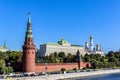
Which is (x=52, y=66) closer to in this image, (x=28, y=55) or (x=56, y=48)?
(x=28, y=55)

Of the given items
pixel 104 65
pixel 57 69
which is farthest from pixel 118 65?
pixel 57 69

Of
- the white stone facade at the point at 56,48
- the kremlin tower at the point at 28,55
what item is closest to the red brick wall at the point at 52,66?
the kremlin tower at the point at 28,55

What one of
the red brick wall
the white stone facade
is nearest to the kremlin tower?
the red brick wall

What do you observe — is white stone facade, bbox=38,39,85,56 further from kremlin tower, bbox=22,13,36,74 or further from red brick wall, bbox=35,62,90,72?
kremlin tower, bbox=22,13,36,74

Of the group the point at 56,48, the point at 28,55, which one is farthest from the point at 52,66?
the point at 56,48

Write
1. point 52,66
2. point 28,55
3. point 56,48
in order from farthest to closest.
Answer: point 56,48, point 52,66, point 28,55

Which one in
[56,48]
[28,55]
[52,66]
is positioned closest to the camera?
[28,55]

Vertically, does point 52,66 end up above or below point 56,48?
below

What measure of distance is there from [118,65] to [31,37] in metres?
61.4

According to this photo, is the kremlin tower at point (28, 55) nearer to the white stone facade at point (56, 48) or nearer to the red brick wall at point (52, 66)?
the red brick wall at point (52, 66)

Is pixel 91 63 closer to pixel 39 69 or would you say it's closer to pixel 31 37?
pixel 39 69

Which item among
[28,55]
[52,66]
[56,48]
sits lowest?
[52,66]

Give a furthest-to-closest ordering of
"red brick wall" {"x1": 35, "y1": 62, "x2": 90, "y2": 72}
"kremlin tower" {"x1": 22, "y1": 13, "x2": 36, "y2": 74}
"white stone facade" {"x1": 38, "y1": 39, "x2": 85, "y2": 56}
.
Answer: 1. "white stone facade" {"x1": 38, "y1": 39, "x2": 85, "y2": 56}
2. "red brick wall" {"x1": 35, "y1": 62, "x2": 90, "y2": 72}
3. "kremlin tower" {"x1": 22, "y1": 13, "x2": 36, "y2": 74}

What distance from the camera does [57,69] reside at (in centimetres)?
10306
